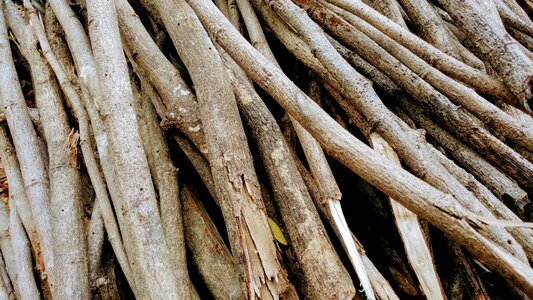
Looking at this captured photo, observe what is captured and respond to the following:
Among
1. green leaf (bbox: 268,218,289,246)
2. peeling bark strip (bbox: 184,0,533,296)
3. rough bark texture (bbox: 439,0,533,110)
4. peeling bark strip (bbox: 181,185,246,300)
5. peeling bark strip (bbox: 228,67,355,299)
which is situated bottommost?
peeling bark strip (bbox: 181,185,246,300)

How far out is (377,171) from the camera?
1.10m

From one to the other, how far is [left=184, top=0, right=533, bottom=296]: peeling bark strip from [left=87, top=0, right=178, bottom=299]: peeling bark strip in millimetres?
424

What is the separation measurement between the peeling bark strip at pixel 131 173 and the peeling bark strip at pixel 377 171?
424mm

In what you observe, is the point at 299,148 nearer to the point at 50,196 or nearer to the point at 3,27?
the point at 50,196

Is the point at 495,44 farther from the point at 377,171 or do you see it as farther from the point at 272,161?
the point at 272,161

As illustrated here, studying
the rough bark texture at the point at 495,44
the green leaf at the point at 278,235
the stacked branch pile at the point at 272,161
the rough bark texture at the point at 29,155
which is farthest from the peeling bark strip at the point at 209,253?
the rough bark texture at the point at 495,44

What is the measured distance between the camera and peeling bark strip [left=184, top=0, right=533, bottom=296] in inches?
36.7

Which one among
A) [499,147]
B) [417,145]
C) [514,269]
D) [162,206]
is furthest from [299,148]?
[514,269]

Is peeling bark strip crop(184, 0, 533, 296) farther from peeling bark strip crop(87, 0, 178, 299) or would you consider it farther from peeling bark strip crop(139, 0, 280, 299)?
peeling bark strip crop(87, 0, 178, 299)

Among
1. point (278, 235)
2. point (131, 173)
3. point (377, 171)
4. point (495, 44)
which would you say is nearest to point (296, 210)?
point (278, 235)

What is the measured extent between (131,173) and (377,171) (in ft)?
2.54

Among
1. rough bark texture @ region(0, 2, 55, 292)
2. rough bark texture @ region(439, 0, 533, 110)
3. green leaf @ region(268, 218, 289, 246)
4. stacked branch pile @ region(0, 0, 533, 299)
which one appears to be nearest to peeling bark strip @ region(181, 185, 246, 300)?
stacked branch pile @ region(0, 0, 533, 299)

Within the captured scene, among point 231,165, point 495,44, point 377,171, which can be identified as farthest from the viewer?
point 495,44

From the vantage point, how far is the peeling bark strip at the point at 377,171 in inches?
36.7
